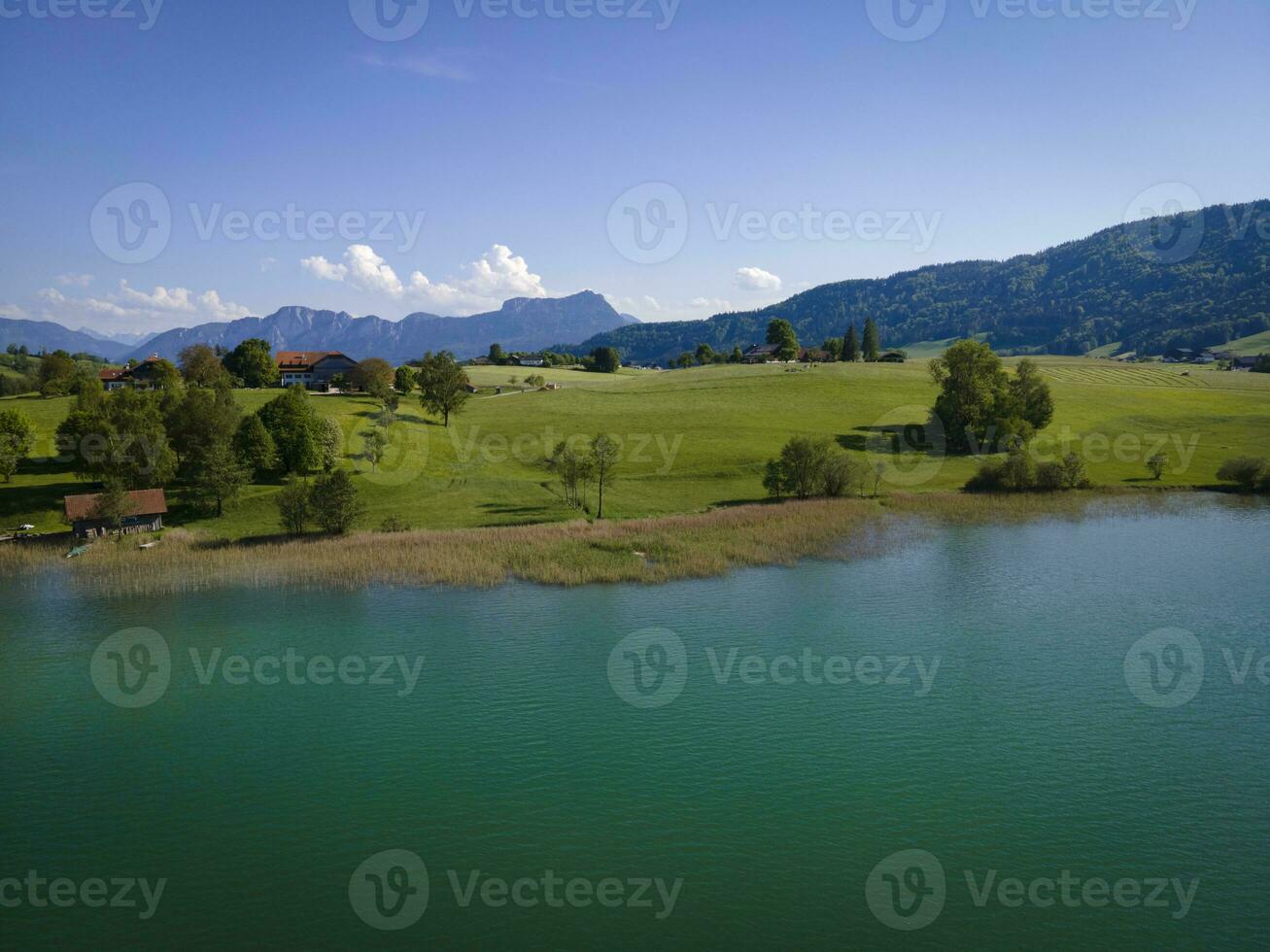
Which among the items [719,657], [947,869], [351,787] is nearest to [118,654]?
[351,787]

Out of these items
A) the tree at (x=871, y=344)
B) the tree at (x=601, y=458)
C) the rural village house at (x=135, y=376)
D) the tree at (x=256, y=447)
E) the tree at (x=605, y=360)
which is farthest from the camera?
the tree at (x=871, y=344)

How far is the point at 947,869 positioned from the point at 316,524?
49047 millimetres

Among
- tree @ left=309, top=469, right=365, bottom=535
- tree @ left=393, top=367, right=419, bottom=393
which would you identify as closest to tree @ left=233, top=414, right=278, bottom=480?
tree @ left=309, top=469, right=365, bottom=535

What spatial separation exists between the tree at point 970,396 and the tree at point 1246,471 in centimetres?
2145

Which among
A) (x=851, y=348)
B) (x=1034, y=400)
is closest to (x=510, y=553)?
(x=1034, y=400)

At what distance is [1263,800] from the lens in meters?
22.7

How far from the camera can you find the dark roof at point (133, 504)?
55.4 meters

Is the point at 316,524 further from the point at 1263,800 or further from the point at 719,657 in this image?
the point at 1263,800

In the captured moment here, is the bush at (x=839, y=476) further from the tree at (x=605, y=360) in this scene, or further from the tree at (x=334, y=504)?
the tree at (x=605, y=360)

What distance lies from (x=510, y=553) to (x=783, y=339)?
145 meters

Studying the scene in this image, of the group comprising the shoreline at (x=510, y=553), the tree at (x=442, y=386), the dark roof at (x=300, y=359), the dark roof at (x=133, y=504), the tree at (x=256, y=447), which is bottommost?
the shoreline at (x=510, y=553)

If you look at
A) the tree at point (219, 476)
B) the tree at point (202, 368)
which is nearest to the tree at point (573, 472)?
the tree at point (219, 476)

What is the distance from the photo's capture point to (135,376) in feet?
400

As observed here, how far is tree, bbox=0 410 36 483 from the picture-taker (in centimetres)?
6265
